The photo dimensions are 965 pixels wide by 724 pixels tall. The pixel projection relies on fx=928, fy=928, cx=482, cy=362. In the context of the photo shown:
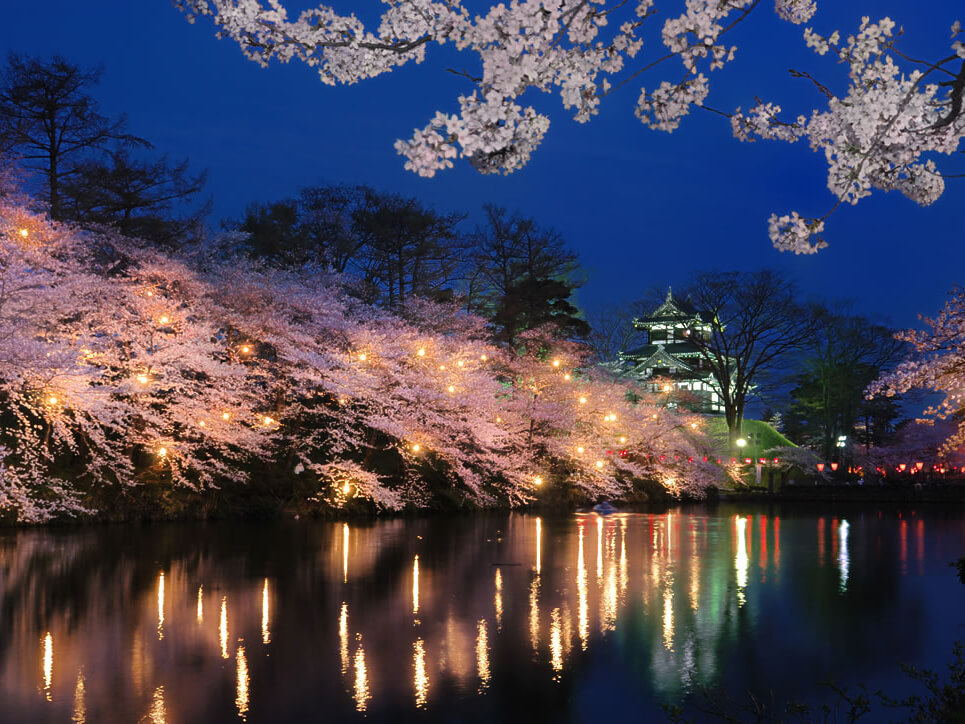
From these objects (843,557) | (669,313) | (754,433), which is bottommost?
(843,557)

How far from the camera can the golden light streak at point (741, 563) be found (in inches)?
533

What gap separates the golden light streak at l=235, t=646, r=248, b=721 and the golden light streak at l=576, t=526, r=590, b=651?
3.40m

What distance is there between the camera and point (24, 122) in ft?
98.7

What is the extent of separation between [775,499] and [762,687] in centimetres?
4212

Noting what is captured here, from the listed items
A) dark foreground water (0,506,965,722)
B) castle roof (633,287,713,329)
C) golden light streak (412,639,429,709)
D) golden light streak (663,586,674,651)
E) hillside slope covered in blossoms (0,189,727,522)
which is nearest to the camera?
golden light streak (412,639,429,709)

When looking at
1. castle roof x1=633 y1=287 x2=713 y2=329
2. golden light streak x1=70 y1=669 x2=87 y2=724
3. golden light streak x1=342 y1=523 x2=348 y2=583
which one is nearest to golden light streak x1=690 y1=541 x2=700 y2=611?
golden light streak x1=342 y1=523 x2=348 y2=583

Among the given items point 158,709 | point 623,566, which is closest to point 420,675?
point 158,709

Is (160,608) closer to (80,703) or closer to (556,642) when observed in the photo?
(80,703)

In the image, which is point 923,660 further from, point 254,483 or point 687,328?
point 687,328

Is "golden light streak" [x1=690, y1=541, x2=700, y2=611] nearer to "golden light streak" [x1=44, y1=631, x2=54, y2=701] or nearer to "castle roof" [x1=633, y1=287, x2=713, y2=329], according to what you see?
"golden light streak" [x1=44, y1=631, x2=54, y2=701]

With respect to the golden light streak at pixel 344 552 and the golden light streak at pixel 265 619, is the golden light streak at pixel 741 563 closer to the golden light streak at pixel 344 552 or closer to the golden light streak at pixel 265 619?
the golden light streak at pixel 344 552

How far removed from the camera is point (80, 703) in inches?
284

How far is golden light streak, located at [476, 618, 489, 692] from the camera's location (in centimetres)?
811

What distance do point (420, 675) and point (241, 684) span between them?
154cm
